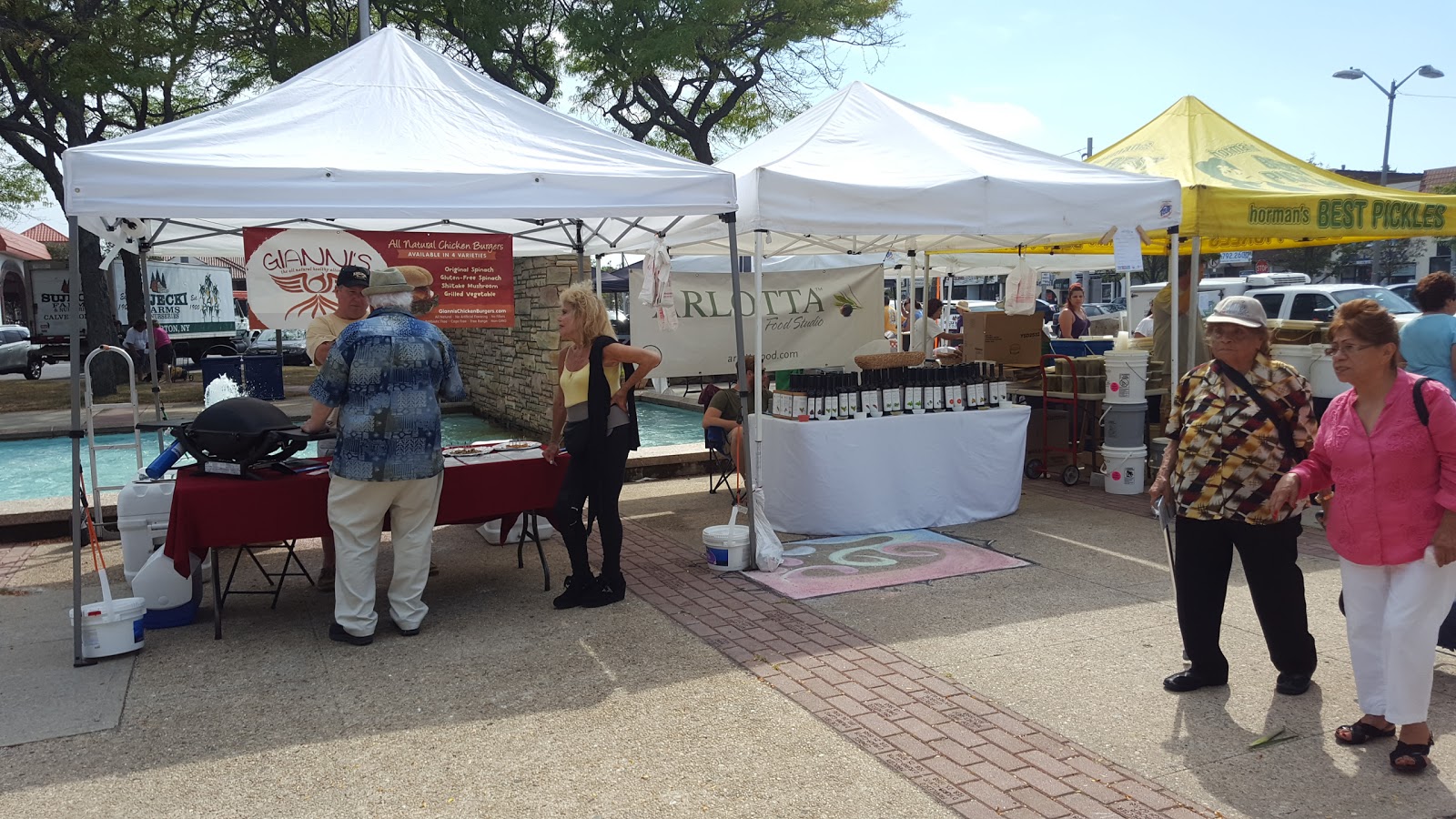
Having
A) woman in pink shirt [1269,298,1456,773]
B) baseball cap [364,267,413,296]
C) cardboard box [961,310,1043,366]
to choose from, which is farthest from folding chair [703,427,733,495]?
woman in pink shirt [1269,298,1456,773]

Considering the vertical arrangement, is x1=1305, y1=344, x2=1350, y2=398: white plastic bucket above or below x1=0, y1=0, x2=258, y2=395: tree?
below

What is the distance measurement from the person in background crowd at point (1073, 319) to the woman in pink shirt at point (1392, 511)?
9.35 meters

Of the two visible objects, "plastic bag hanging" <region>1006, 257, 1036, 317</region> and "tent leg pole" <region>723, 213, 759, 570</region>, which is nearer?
"tent leg pole" <region>723, 213, 759, 570</region>

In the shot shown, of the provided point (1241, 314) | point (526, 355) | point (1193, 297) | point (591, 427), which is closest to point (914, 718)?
point (1241, 314)

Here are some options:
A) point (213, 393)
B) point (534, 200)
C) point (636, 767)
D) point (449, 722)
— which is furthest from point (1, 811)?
point (213, 393)

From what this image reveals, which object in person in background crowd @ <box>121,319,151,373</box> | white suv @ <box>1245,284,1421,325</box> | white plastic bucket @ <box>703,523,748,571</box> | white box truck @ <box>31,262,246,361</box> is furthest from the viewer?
white box truck @ <box>31,262,246,361</box>

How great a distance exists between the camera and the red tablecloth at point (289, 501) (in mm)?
4926

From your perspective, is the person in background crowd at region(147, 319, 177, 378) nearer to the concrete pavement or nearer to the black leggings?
the concrete pavement

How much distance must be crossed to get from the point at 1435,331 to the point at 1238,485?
2.45 meters

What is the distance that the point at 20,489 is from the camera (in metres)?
12.5

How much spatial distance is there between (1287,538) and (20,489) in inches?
530

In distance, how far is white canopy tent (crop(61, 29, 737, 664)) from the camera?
475 centimetres

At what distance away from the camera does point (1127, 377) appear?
333 inches

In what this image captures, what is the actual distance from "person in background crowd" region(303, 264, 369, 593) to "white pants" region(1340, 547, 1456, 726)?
478cm
